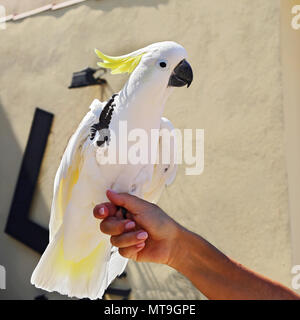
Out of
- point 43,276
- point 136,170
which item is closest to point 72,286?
point 43,276

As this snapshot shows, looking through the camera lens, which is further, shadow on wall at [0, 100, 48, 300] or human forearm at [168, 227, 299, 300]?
shadow on wall at [0, 100, 48, 300]

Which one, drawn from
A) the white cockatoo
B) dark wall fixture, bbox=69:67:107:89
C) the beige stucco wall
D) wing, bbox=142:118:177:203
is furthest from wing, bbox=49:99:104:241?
dark wall fixture, bbox=69:67:107:89

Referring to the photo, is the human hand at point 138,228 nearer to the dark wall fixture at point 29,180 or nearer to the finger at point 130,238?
the finger at point 130,238

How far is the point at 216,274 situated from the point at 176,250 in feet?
0.44

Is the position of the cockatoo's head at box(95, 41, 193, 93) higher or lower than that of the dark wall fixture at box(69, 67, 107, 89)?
lower

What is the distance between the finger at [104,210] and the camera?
136cm

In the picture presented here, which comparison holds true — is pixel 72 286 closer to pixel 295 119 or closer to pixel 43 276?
pixel 43 276

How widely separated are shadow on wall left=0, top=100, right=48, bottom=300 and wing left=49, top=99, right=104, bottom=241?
7.26ft

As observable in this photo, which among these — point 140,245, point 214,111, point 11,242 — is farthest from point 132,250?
point 11,242

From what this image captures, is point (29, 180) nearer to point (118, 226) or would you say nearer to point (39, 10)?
point (39, 10)

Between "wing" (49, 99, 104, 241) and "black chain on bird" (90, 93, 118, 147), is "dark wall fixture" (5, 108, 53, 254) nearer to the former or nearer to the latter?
"wing" (49, 99, 104, 241)

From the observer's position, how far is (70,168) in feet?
5.33

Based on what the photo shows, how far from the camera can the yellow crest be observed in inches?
61.6

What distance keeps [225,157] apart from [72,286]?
152cm
